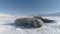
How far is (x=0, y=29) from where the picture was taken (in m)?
0.94

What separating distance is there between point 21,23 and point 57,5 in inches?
20.0

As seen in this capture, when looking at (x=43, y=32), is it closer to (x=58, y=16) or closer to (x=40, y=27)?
(x=40, y=27)

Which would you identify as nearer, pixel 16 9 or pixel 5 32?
pixel 5 32

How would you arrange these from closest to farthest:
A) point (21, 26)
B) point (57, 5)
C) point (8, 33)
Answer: point (8, 33) < point (21, 26) < point (57, 5)

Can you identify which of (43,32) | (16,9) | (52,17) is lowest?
(43,32)

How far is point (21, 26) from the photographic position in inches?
39.4

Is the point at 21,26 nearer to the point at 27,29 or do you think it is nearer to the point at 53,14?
the point at 27,29

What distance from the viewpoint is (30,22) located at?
1.00 metres

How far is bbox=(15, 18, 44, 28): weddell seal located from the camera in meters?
0.98

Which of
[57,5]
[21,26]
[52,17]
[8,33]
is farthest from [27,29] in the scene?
[57,5]

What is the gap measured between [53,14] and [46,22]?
6.4 inches

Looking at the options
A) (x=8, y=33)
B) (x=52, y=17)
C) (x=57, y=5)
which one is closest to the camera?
(x=8, y=33)

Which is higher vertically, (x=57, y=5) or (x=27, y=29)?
(x=57, y=5)

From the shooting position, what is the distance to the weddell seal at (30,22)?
98 cm
